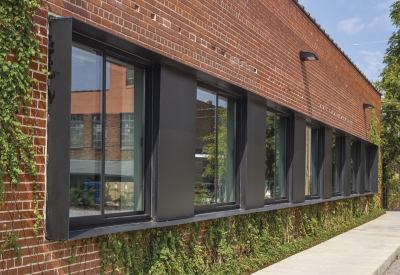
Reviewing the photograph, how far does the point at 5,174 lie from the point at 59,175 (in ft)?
1.81

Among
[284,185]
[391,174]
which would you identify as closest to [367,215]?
[391,174]

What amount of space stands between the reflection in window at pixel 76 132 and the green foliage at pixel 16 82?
70 centimetres

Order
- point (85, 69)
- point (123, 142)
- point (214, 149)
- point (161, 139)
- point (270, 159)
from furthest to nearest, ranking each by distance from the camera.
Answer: point (270, 159)
point (214, 149)
point (161, 139)
point (123, 142)
point (85, 69)

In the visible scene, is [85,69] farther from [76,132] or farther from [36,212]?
[36,212]

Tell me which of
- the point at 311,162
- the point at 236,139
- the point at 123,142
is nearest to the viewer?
the point at 123,142

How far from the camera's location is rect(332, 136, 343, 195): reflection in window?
1827 centimetres

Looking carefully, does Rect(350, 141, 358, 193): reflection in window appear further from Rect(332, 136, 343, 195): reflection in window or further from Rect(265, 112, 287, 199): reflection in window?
Rect(265, 112, 287, 199): reflection in window

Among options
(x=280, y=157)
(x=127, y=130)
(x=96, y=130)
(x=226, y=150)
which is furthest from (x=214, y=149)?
(x=280, y=157)

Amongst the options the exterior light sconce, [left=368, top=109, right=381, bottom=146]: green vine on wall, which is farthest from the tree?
the exterior light sconce

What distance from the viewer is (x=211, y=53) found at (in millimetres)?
8836

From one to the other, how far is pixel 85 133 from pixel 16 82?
1196mm

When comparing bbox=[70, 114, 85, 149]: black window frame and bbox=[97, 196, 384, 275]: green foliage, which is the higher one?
bbox=[70, 114, 85, 149]: black window frame

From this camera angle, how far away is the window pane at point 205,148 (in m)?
8.37

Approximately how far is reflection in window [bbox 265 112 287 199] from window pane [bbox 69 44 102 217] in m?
5.77
